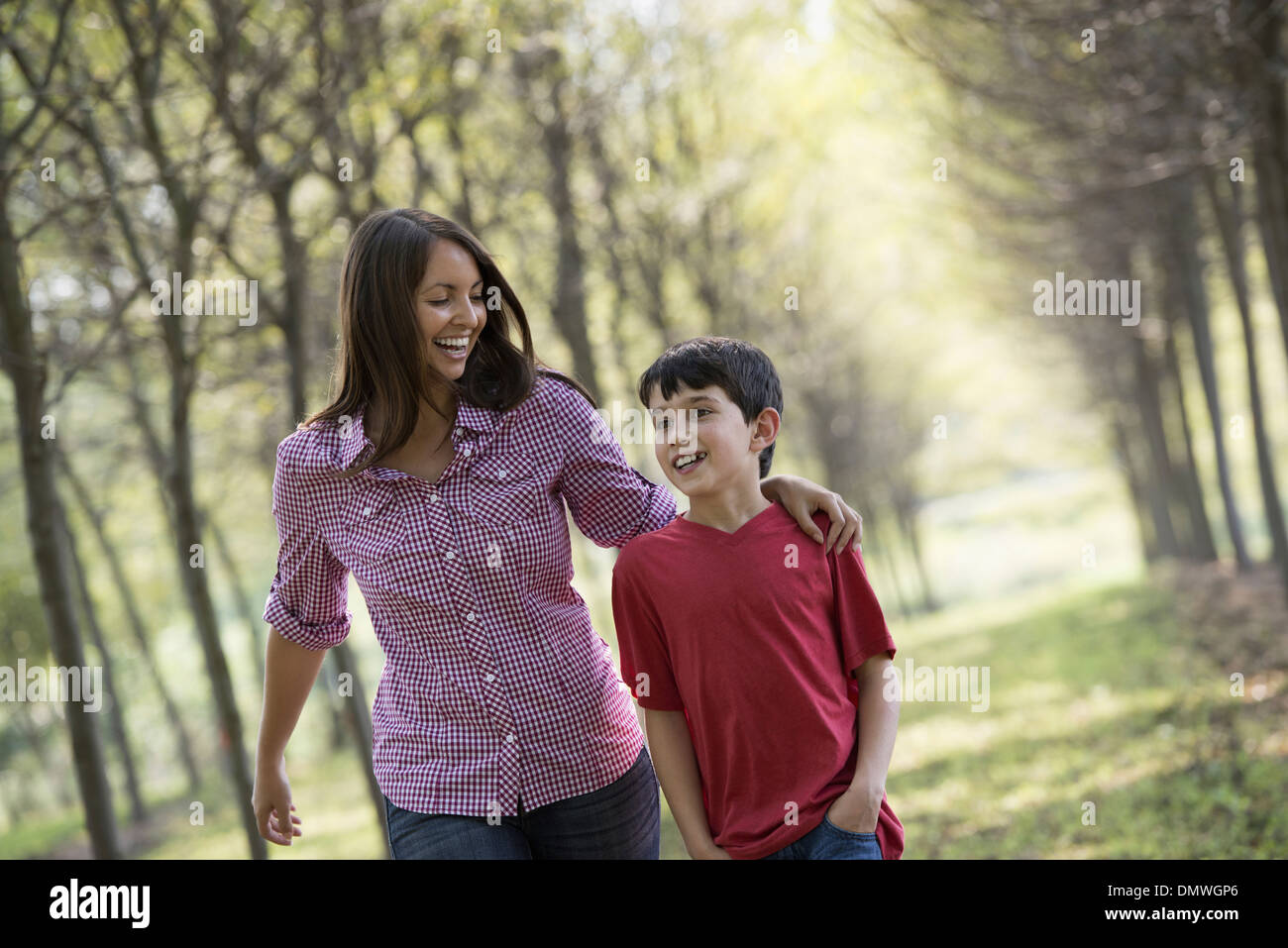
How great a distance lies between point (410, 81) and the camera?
23.8 feet

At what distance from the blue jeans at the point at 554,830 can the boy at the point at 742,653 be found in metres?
0.17

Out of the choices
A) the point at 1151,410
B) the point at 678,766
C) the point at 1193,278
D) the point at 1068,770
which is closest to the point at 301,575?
the point at 678,766

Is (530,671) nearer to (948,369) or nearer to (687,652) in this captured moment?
(687,652)

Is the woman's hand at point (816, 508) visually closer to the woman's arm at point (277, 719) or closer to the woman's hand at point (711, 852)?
the woman's hand at point (711, 852)

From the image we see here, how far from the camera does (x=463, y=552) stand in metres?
2.91

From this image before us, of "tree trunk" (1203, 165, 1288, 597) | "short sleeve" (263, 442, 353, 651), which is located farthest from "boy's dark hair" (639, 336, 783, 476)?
"tree trunk" (1203, 165, 1288, 597)

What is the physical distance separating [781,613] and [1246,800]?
16.7 feet

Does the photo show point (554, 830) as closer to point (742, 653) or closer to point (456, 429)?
point (742, 653)

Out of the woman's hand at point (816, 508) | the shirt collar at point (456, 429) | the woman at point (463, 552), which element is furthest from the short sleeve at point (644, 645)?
the shirt collar at point (456, 429)

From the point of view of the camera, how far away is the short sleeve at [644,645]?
2875 mm

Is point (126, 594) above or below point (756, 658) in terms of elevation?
above

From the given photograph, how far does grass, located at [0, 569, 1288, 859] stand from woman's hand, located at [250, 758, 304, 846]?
4465mm

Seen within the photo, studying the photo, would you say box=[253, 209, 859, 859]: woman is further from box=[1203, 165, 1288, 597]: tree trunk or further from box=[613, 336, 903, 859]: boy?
box=[1203, 165, 1288, 597]: tree trunk

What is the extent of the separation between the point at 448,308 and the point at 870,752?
1.46 meters
